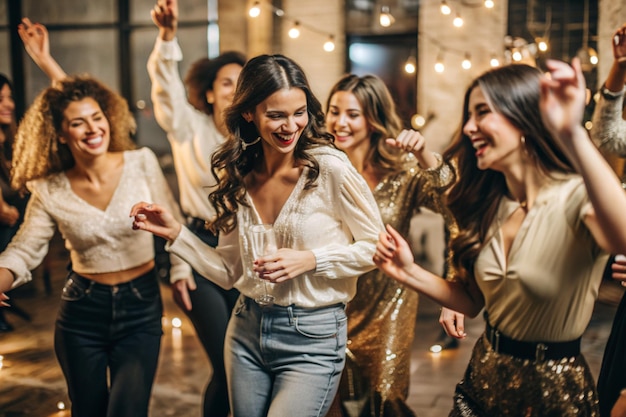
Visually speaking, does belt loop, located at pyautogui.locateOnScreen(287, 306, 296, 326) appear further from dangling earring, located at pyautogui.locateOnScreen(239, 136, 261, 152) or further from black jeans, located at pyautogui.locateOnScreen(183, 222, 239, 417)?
black jeans, located at pyautogui.locateOnScreen(183, 222, 239, 417)

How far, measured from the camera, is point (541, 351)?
2.02 meters

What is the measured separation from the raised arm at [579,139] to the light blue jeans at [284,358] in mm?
1010

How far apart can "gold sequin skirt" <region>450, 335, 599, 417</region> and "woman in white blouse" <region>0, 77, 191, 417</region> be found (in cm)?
142

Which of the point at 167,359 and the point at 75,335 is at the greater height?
the point at 75,335

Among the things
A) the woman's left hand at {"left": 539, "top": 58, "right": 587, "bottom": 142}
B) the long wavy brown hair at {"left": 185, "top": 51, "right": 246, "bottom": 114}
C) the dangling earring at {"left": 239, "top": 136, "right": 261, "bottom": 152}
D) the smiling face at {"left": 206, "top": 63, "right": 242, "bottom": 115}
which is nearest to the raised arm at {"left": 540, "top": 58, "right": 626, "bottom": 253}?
the woman's left hand at {"left": 539, "top": 58, "right": 587, "bottom": 142}

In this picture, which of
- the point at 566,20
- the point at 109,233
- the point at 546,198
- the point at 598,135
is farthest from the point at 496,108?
the point at 566,20

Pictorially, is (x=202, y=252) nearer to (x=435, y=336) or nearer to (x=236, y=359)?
(x=236, y=359)

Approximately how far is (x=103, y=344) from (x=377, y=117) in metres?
1.55

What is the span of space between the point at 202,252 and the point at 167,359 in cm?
266

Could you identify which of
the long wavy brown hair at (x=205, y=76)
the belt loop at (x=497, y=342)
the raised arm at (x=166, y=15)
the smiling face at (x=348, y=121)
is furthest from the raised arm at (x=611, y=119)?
the raised arm at (x=166, y=15)

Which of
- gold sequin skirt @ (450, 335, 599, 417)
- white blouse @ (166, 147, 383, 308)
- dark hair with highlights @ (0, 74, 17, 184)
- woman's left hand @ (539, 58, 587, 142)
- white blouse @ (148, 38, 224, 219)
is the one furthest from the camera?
dark hair with highlights @ (0, 74, 17, 184)

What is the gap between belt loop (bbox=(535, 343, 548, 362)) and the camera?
2020mm

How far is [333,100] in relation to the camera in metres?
3.46

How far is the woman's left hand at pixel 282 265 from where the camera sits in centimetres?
230
